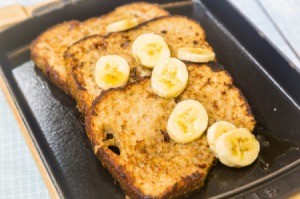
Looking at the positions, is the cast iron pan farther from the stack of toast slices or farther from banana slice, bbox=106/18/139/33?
banana slice, bbox=106/18/139/33

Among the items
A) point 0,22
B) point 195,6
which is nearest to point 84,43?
point 0,22

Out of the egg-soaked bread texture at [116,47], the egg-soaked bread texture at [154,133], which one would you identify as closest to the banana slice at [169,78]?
the egg-soaked bread texture at [154,133]

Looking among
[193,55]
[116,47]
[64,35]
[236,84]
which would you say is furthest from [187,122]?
[64,35]

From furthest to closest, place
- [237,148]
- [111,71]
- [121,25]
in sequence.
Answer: [121,25] < [111,71] < [237,148]

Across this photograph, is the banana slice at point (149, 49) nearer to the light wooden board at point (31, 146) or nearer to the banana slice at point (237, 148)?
the banana slice at point (237, 148)

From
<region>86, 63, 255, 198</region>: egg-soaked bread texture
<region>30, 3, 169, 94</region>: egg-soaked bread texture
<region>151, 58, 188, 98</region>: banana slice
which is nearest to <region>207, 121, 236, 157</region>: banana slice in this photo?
<region>86, 63, 255, 198</region>: egg-soaked bread texture

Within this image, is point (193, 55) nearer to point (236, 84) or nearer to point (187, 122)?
point (236, 84)

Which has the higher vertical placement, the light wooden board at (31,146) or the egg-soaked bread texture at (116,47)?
the egg-soaked bread texture at (116,47)
